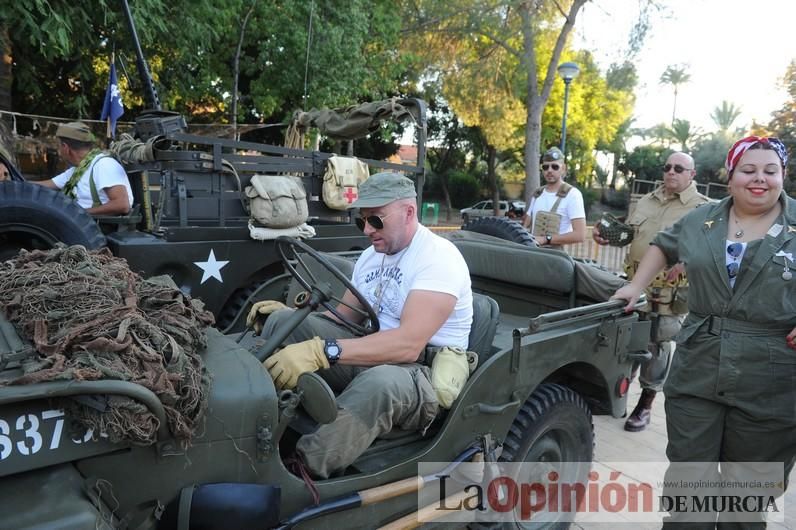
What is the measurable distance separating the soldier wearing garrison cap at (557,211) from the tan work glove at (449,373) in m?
2.94

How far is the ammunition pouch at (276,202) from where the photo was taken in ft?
16.1

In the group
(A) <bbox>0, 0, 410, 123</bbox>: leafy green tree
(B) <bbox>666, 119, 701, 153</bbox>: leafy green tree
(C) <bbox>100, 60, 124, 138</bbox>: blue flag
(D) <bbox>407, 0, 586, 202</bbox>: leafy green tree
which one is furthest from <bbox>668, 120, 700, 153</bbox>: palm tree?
(C) <bbox>100, 60, 124, 138</bbox>: blue flag

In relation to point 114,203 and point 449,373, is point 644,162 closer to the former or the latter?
point 114,203

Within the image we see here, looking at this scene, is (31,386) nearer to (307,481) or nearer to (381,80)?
(307,481)

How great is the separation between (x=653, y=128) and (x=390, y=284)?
46805 millimetres

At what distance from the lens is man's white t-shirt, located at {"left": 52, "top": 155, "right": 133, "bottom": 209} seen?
464 cm

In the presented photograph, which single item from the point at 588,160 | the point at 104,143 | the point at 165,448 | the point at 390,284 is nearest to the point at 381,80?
the point at 104,143

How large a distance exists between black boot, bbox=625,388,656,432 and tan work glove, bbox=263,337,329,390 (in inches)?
133

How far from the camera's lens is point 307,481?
2.06 m

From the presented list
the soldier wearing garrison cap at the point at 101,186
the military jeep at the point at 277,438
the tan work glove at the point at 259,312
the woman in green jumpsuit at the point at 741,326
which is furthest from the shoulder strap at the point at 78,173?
the woman in green jumpsuit at the point at 741,326

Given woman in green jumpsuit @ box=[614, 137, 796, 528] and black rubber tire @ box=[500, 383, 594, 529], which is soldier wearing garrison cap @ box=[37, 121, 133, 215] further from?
woman in green jumpsuit @ box=[614, 137, 796, 528]

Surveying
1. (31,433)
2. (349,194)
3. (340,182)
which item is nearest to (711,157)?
(349,194)

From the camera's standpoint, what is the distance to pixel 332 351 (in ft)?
7.45

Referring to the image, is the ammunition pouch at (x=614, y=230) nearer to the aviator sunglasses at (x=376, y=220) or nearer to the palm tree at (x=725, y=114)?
the aviator sunglasses at (x=376, y=220)
